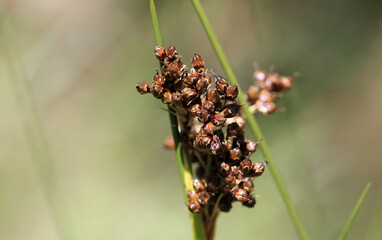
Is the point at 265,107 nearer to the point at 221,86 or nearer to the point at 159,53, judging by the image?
the point at 221,86

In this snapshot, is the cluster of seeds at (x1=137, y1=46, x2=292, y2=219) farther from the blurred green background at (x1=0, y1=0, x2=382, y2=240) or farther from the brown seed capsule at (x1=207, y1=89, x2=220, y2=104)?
the blurred green background at (x1=0, y1=0, x2=382, y2=240)

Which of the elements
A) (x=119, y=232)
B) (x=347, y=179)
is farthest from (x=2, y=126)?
(x=347, y=179)

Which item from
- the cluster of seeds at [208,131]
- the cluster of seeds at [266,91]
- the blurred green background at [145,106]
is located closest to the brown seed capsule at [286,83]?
the cluster of seeds at [266,91]

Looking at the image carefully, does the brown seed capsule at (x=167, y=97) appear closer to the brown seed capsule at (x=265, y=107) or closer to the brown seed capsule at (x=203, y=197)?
the brown seed capsule at (x=203, y=197)

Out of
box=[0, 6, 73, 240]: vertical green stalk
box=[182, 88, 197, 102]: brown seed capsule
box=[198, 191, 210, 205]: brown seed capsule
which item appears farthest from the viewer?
box=[0, 6, 73, 240]: vertical green stalk

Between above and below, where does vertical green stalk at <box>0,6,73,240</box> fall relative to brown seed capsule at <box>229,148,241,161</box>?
above

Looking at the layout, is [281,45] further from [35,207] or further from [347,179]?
[35,207]

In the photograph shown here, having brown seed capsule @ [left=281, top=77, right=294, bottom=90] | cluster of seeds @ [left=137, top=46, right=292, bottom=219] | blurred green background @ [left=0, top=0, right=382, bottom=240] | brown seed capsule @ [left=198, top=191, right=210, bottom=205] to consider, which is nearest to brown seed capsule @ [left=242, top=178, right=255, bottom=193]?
cluster of seeds @ [left=137, top=46, right=292, bottom=219]
